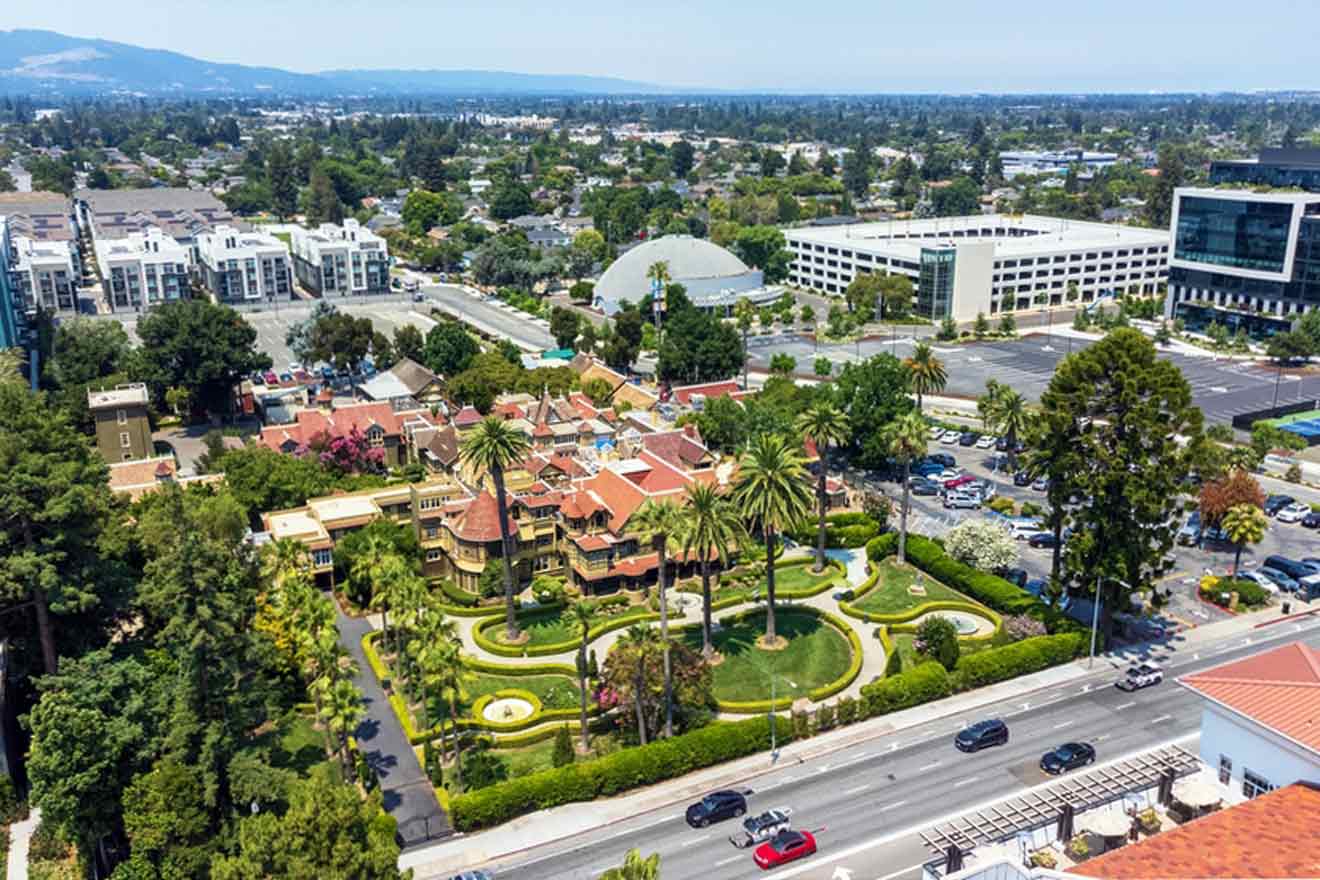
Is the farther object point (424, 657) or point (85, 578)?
point (85, 578)

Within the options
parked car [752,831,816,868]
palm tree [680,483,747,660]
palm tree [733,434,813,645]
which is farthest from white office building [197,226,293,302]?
parked car [752,831,816,868]

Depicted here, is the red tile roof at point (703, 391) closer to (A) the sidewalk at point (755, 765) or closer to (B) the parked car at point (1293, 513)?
(B) the parked car at point (1293, 513)

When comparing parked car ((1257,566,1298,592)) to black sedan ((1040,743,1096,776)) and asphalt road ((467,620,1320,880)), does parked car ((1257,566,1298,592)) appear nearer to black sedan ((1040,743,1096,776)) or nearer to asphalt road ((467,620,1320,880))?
asphalt road ((467,620,1320,880))

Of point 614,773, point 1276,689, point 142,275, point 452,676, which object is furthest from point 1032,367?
point 142,275

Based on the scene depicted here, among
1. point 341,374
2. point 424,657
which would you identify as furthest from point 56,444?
point 341,374

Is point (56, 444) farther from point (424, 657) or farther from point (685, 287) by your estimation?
point (685, 287)

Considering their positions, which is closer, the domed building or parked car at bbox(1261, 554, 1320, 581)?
parked car at bbox(1261, 554, 1320, 581)

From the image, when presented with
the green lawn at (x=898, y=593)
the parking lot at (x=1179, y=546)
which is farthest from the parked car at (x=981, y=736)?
the parking lot at (x=1179, y=546)
